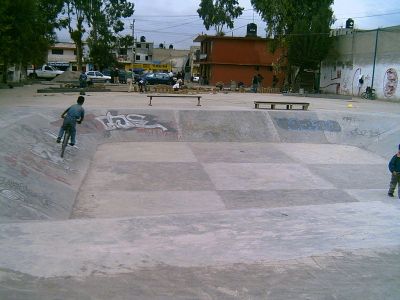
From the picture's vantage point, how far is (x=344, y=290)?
4668mm

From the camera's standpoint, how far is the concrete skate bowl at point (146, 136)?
Answer: 9328 millimetres

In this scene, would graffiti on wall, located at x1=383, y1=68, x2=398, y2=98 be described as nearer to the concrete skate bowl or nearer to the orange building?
the concrete skate bowl

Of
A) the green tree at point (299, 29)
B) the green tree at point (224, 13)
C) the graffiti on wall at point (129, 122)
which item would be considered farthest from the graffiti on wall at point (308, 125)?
the green tree at point (224, 13)

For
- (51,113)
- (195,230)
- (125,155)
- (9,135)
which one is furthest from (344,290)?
(51,113)

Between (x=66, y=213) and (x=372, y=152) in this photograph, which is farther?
(x=372, y=152)

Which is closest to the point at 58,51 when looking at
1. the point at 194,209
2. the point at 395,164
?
the point at 194,209

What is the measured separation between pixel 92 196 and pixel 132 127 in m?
8.28

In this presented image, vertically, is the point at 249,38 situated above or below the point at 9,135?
above

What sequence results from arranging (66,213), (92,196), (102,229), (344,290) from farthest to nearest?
1. (92,196)
2. (66,213)
3. (102,229)
4. (344,290)

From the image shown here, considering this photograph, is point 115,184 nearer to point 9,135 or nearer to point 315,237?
point 9,135

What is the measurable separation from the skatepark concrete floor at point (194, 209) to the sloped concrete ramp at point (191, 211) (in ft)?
0.09

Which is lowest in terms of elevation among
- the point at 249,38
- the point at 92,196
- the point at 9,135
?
the point at 92,196

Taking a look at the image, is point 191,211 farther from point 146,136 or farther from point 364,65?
point 364,65

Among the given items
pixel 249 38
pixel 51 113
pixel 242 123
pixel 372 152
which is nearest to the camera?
pixel 51 113
